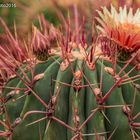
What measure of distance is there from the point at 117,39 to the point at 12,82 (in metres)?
0.38

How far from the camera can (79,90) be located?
1505 millimetres

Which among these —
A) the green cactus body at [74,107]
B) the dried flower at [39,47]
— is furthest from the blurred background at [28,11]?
the green cactus body at [74,107]

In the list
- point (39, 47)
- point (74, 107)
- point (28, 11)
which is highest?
point (28, 11)

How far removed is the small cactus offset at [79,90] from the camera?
58.2 inches

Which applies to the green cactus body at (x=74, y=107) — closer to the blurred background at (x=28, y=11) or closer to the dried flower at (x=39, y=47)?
the dried flower at (x=39, y=47)

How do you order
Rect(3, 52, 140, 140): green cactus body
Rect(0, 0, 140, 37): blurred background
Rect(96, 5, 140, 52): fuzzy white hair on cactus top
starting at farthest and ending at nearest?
Rect(0, 0, 140, 37): blurred background, Rect(96, 5, 140, 52): fuzzy white hair on cactus top, Rect(3, 52, 140, 140): green cactus body

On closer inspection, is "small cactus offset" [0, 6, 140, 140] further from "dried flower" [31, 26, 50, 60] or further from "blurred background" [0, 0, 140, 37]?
"blurred background" [0, 0, 140, 37]

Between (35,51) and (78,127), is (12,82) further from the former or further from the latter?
(78,127)

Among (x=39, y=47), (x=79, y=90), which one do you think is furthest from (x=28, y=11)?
(x=79, y=90)

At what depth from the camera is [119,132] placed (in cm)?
151

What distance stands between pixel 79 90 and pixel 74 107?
0.06m

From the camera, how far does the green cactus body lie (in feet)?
4.83

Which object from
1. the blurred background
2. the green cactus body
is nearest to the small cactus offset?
the green cactus body

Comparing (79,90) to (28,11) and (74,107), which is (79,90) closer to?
(74,107)
